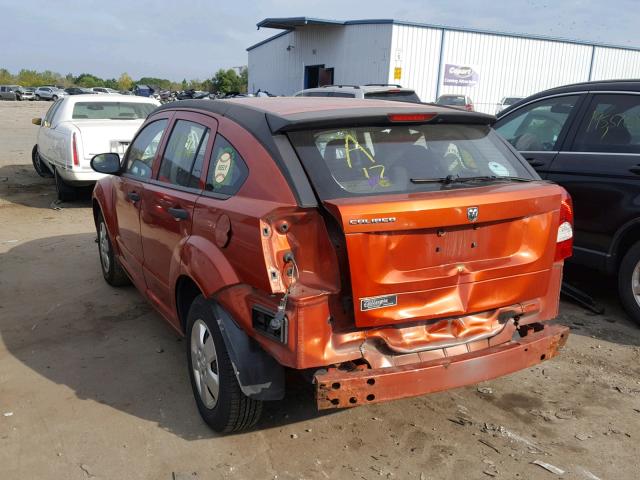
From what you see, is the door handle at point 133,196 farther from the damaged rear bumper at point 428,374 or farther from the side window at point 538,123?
the side window at point 538,123

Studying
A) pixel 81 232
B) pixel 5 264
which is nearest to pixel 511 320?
pixel 5 264

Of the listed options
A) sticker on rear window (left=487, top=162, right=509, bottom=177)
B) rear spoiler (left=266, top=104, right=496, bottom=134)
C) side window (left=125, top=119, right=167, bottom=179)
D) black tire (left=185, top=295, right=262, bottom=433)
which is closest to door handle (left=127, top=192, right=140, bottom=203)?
side window (left=125, top=119, right=167, bottom=179)

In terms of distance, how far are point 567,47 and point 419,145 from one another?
112 feet

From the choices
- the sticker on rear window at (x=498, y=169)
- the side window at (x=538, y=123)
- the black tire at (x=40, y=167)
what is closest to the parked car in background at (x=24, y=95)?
the black tire at (x=40, y=167)

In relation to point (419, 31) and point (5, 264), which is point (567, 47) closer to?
point (419, 31)

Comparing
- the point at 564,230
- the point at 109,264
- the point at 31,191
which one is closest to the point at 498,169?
the point at 564,230

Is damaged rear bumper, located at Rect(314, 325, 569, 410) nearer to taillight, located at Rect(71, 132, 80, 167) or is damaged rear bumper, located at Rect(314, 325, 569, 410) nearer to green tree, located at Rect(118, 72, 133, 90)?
taillight, located at Rect(71, 132, 80, 167)

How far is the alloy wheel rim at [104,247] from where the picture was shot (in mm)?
5414

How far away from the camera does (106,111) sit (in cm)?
998

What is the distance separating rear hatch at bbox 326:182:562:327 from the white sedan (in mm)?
7349

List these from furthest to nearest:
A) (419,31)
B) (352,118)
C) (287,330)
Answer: (419,31) → (352,118) → (287,330)

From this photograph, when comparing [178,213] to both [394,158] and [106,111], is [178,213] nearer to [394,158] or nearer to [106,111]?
[394,158]

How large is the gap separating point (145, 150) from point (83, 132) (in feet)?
17.1

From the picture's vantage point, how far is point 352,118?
113 inches
